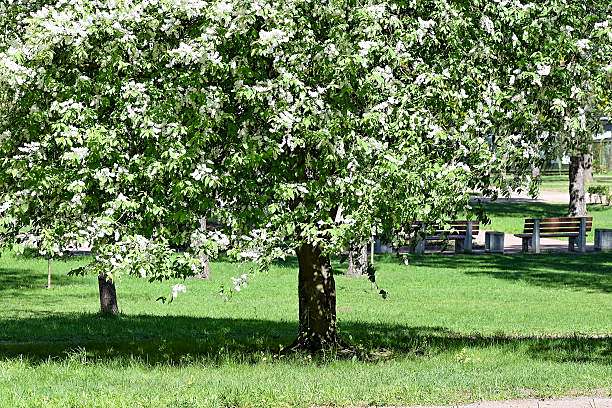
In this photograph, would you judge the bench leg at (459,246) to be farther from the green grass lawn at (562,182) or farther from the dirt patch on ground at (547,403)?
the green grass lawn at (562,182)

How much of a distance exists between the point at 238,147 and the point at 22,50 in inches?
97.4

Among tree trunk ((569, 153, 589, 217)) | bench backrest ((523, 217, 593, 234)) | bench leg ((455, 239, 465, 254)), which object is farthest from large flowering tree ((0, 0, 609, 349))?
tree trunk ((569, 153, 589, 217))

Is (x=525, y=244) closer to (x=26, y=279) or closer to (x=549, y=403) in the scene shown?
(x=26, y=279)

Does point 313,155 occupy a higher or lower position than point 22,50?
lower

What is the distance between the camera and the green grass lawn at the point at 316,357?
9.67 meters

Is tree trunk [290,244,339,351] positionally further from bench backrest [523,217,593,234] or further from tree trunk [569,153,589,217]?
tree trunk [569,153,589,217]

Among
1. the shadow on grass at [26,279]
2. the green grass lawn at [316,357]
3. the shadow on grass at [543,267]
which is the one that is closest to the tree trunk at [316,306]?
the green grass lawn at [316,357]

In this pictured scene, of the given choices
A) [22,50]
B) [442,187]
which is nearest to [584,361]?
[442,187]

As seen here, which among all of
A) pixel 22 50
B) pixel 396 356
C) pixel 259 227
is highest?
pixel 22 50

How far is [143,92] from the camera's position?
37.4 feet

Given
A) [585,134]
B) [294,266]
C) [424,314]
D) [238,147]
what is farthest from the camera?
[294,266]

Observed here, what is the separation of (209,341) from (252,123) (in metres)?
5.34

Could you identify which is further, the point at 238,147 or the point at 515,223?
the point at 515,223

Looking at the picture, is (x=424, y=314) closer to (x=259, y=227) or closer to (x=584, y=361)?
(x=584, y=361)
